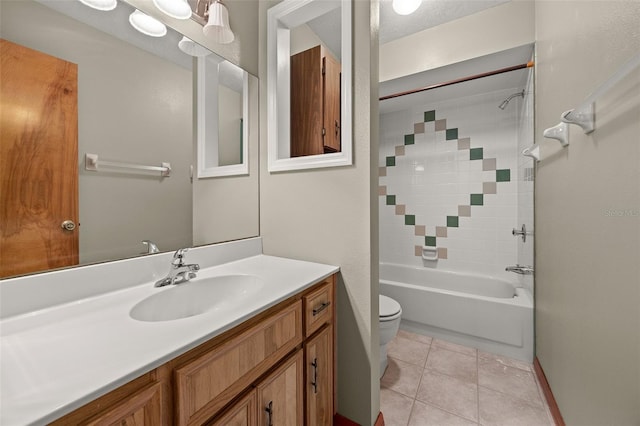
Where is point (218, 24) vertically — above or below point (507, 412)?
above

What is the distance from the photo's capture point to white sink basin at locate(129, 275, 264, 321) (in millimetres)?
858

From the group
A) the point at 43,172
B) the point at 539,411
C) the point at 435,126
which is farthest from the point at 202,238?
the point at 435,126

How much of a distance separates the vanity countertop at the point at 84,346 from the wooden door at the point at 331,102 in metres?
1.13

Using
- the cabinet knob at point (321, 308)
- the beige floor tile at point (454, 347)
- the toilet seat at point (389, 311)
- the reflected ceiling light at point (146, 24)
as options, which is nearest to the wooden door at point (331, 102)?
the reflected ceiling light at point (146, 24)

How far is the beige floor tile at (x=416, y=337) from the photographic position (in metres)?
2.12

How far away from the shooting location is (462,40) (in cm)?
195

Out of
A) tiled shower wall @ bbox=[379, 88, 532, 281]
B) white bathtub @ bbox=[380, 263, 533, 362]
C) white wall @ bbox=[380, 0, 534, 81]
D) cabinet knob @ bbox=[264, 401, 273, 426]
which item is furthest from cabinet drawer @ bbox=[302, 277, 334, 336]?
tiled shower wall @ bbox=[379, 88, 532, 281]

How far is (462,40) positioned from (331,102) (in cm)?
116

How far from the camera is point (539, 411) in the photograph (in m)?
1.40

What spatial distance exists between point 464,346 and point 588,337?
3.99 ft

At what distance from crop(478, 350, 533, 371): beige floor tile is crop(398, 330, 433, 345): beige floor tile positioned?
1.18ft

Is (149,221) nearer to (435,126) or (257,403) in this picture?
(257,403)

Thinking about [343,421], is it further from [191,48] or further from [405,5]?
[405,5]

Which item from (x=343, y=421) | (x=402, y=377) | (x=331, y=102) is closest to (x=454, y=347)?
(x=402, y=377)
